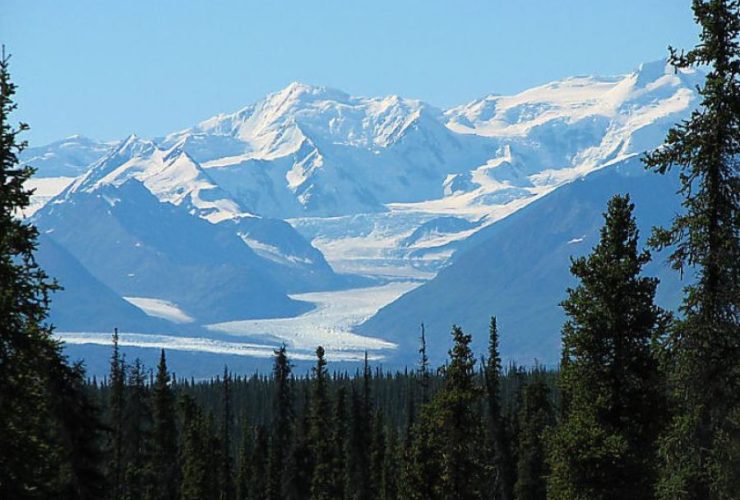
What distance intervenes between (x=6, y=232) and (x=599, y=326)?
44.6 ft

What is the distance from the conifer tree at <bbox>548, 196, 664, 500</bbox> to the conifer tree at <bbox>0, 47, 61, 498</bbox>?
12.0m

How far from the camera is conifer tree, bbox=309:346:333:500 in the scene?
3543 inches

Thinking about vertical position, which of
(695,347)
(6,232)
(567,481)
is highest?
(6,232)

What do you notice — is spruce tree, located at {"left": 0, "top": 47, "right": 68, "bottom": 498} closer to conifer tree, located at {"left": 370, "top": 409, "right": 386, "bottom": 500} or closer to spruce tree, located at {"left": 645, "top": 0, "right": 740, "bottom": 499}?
spruce tree, located at {"left": 645, "top": 0, "right": 740, "bottom": 499}

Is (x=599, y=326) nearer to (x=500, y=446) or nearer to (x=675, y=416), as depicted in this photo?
(x=675, y=416)

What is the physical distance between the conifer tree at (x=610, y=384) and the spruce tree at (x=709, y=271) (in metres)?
2.79

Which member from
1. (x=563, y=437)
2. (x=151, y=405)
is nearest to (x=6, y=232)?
(x=563, y=437)

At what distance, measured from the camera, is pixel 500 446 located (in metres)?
94.4

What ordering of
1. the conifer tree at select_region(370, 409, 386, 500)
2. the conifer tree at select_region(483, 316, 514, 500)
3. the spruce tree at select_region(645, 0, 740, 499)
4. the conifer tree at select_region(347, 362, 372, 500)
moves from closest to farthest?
the spruce tree at select_region(645, 0, 740, 499) < the conifer tree at select_region(483, 316, 514, 500) < the conifer tree at select_region(347, 362, 372, 500) < the conifer tree at select_region(370, 409, 386, 500)

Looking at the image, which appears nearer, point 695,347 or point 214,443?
point 695,347

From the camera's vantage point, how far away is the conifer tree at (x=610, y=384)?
32.5 m

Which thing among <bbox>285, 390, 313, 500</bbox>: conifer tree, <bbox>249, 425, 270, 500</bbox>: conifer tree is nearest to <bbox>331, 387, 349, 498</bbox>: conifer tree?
<bbox>285, 390, 313, 500</bbox>: conifer tree

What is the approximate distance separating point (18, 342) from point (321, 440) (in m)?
65.5

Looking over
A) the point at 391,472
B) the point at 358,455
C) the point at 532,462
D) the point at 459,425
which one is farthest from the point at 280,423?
the point at 459,425
